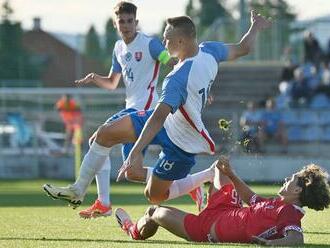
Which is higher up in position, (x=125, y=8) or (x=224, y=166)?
(x=125, y=8)

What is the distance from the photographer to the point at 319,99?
2741cm

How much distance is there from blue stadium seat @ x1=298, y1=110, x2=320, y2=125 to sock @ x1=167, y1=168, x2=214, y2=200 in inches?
554

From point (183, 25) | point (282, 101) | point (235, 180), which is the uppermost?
point (183, 25)

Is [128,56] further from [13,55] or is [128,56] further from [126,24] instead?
[13,55]

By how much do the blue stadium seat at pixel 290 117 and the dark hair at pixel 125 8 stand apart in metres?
13.1

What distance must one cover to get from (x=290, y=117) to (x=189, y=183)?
14.3 meters

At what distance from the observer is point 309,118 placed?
25.0 m

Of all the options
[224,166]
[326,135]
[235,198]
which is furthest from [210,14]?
[224,166]

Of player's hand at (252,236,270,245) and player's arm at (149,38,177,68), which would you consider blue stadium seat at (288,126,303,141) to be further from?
player's hand at (252,236,270,245)

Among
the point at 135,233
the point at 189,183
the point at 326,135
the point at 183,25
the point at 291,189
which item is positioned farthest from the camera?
the point at 326,135

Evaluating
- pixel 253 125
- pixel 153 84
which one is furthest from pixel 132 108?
pixel 253 125

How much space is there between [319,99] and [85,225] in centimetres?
1648

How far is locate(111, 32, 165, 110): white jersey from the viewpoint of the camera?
1231cm

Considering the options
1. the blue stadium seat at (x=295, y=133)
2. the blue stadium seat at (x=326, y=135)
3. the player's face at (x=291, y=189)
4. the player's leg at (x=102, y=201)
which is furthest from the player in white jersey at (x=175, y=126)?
the blue stadium seat at (x=326, y=135)
